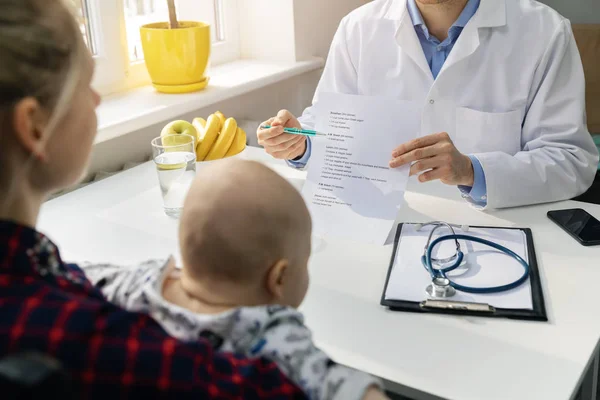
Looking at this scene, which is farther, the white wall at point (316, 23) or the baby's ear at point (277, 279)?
the white wall at point (316, 23)

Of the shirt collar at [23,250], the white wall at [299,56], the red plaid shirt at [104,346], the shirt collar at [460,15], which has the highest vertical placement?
the shirt collar at [460,15]

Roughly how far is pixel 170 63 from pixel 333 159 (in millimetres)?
837

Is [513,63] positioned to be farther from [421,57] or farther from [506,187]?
[506,187]

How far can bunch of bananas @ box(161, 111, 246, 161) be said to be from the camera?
5.33 feet

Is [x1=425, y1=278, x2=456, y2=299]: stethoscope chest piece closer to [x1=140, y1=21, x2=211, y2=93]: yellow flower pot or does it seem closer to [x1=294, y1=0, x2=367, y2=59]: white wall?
[x1=140, y1=21, x2=211, y2=93]: yellow flower pot

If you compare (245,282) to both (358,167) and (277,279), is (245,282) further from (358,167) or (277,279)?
(358,167)

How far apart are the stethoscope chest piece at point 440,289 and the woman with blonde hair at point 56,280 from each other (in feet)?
1.43

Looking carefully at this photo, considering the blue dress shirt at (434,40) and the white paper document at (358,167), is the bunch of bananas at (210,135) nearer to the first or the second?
the blue dress shirt at (434,40)

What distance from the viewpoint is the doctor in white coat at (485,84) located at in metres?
1.48

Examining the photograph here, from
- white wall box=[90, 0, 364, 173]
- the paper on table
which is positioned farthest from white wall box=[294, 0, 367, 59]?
the paper on table

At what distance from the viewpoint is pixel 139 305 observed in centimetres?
80

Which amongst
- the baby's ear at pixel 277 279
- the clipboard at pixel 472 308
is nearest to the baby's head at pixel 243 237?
the baby's ear at pixel 277 279

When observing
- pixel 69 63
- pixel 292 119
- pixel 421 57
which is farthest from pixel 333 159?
pixel 69 63

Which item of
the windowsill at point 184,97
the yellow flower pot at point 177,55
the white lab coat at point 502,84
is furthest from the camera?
the yellow flower pot at point 177,55
